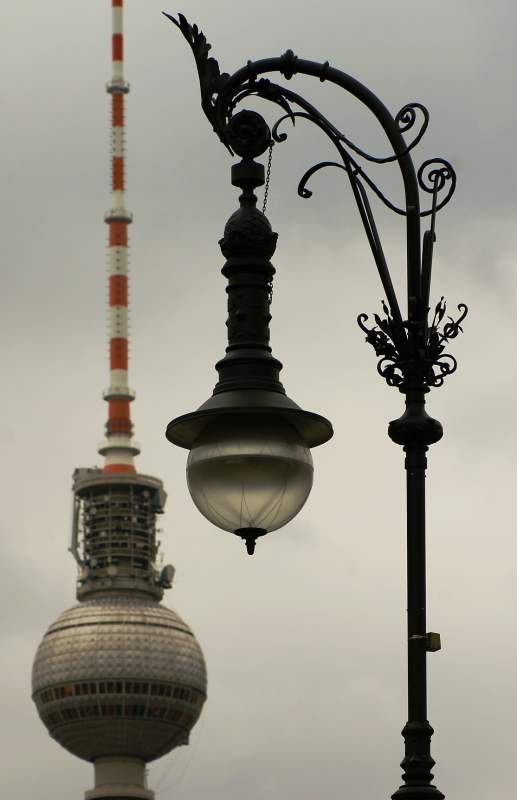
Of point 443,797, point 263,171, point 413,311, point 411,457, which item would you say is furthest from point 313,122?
point 443,797

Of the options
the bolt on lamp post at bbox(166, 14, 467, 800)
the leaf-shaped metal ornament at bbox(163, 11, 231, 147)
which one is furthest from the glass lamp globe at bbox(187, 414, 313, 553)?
Answer: the leaf-shaped metal ornament at bbox(163, 11, 231, 147)

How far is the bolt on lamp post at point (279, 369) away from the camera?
41.7ft

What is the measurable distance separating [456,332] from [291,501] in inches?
75.5

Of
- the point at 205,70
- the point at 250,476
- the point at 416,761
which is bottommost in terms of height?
the point at 416,761

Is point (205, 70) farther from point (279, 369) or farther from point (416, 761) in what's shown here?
point (416, 761)

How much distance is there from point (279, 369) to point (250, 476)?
0.94 metres

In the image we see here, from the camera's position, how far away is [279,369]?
13.4m

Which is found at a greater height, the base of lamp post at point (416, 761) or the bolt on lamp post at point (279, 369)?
the bolt on lamp post at point (279, 369)

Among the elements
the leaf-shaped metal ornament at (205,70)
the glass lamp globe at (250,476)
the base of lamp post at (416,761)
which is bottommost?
the base of lamp post at (416,761)

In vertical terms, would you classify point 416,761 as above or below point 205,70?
below

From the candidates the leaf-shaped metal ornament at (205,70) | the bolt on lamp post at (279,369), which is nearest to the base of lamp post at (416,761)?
the bolt on lamp post at (279,369)

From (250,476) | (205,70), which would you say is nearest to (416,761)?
(250,476)

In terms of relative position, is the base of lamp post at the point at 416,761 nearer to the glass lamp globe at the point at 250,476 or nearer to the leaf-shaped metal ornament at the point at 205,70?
the glass lamp globe at the point at 250,476

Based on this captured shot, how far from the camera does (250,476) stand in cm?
1269
